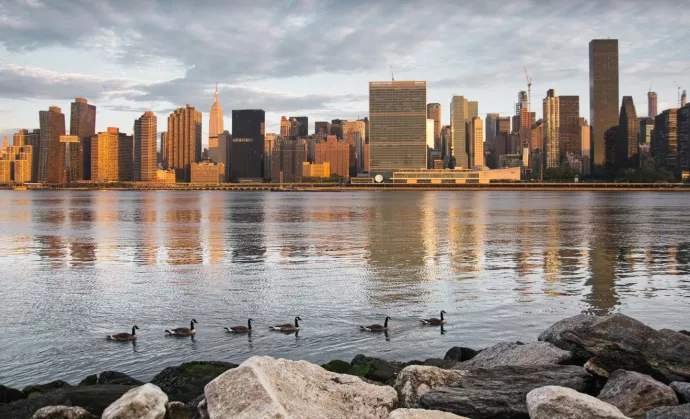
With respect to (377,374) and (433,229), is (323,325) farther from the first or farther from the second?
(433,229)

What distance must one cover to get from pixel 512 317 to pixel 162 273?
20.3 meters

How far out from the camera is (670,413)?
887 cm

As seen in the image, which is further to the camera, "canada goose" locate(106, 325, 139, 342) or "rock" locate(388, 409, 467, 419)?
"canada goose" locate(106, 325, 139, 342)

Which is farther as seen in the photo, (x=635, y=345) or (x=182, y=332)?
(x=182, y=332)

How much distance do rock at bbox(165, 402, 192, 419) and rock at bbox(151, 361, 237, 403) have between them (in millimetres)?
1874

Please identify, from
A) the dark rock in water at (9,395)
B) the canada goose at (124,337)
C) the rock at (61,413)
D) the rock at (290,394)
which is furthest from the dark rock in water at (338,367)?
the canada goose at (124,337)

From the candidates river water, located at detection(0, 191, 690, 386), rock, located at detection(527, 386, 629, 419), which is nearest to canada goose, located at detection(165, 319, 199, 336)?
river water, located at detection(0, 191, 690, 386)

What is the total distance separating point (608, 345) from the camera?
11.3m

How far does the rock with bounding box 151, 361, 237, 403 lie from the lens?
12289 millimetres

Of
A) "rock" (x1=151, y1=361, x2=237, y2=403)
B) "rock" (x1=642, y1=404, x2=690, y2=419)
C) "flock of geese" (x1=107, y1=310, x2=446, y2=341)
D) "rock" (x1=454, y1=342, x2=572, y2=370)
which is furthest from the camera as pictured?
"flock of geese" (x1=107, y1=310, x2=446, y2=341)

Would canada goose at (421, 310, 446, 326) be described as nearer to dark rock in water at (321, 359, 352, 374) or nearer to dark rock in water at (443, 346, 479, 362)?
dark rock in water at (443, 346, 479, 362)

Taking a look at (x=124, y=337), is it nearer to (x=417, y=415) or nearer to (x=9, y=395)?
(x=9, y=395)

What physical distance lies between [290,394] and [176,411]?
2.13m

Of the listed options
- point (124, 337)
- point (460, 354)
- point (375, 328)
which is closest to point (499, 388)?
point (460, 354)
